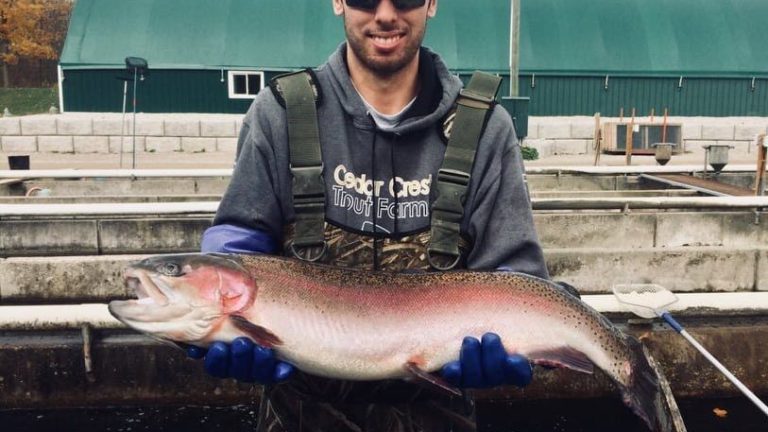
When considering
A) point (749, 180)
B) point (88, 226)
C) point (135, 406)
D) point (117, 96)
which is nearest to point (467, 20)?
point (117, 96)

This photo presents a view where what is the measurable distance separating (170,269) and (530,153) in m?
21.3

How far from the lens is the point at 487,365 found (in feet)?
8.80

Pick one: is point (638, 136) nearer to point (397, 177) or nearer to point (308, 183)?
point (397, 177)

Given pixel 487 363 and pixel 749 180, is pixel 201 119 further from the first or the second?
pixel 487 363

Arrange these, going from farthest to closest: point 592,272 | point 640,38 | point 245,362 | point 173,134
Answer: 1. point 640,38
2. point 173,134
3. point 592,272
4. point 245,362

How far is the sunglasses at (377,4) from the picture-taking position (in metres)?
2.82

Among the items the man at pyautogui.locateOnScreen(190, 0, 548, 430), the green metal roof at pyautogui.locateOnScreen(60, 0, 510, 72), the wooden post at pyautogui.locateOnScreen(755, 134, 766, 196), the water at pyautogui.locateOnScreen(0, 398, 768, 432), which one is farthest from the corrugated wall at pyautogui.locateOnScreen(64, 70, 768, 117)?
→ the man at pyautogui.locateOnScreen(190, 0, 548, 430)

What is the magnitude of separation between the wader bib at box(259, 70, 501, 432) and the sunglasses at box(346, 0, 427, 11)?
1.06ft

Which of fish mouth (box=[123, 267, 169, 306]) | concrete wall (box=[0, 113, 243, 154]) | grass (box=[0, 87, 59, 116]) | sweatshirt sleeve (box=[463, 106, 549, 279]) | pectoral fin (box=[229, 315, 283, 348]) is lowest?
pectoral fin (box=[229, 315, 283, 348])

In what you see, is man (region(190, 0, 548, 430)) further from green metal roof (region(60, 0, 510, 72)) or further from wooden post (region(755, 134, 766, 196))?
green metal roof (region(60, 0, 510, 72))

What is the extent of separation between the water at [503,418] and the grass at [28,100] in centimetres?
3878

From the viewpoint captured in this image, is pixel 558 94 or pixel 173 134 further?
pixel 558 94

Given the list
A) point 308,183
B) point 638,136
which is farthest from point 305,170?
point 638,136

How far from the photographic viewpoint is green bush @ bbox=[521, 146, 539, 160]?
23.0 m
